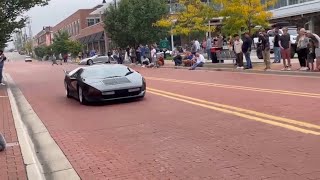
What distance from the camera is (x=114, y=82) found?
539 inches

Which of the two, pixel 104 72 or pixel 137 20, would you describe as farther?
pixel 137 20

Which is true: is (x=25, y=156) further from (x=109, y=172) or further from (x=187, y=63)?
(x=187, y=63)

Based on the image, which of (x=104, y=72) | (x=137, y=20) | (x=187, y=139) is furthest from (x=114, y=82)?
(x=137, y=20)

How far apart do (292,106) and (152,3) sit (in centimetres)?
3422

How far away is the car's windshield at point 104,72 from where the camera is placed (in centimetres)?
A: 1434

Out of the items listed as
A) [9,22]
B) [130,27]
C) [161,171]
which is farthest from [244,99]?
[130,27]

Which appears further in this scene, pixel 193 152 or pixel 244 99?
pixel 244 99

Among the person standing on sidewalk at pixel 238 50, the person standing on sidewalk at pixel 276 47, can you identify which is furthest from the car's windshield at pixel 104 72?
the person standing on sidewalk at pixel 238 50

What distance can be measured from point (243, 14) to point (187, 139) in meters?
17.4

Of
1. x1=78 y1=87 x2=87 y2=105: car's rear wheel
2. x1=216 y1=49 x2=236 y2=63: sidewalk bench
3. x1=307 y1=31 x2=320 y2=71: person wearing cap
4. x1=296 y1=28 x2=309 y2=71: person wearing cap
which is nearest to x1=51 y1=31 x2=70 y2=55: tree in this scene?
x1=216 y1=49 x2=236 y2=63: sidewalk bench

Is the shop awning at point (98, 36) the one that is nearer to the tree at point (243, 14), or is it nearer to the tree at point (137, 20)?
the tree at point (137, 20)

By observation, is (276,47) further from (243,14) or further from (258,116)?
(258,116)

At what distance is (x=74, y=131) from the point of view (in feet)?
31.6

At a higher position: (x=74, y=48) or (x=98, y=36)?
(x=98, y=36)
